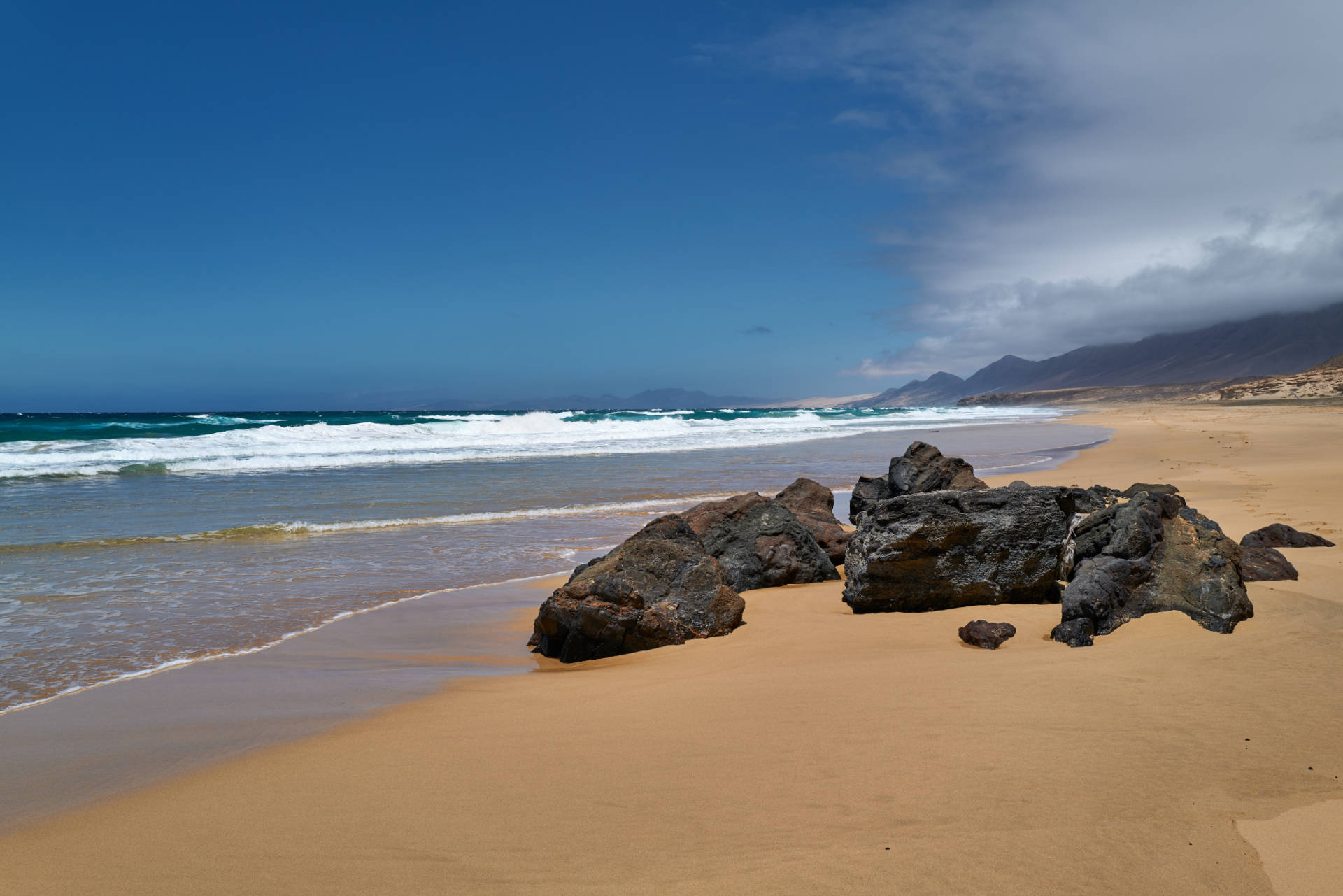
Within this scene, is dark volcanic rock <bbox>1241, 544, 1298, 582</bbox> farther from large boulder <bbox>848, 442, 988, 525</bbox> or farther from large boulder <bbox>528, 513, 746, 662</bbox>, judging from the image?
large boulder <bbox>848, 442, 988, 525</bbox>

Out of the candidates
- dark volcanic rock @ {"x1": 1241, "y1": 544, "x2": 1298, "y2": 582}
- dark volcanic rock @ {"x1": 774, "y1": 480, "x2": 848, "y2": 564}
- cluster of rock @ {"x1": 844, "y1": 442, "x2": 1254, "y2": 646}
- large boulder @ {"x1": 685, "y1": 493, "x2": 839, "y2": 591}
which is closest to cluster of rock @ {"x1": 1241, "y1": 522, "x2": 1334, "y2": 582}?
dark volcanic rock @ {"x1": 1241, "y1": 544, "x2": 1298, "y2": 582}

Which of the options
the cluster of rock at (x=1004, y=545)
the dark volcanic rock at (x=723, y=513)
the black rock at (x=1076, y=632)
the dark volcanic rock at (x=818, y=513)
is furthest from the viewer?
the dark volcanic rock at (x=818, y=513)

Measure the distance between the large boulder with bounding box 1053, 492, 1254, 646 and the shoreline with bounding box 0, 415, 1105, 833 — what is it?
10.9 ft

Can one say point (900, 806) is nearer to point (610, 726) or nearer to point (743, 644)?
point (610, 726)

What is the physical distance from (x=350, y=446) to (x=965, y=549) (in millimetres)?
29623

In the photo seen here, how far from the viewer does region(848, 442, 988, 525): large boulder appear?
8.86 metres

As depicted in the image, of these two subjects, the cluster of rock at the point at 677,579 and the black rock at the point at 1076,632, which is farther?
the cluster of rock at the point at 677,579

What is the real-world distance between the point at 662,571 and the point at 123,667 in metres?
3.53

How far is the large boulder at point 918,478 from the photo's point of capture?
8.86 m

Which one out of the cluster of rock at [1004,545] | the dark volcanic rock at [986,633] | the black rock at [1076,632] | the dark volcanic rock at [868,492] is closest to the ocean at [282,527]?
the dark volcanic rock at [868,492]

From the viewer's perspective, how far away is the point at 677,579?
5438 millimetres

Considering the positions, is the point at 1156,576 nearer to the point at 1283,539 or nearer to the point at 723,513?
the point at 1283,539

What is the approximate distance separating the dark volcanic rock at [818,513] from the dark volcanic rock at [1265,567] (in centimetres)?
338

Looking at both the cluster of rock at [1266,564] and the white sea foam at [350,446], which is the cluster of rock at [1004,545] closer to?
the cluster of rock at [1266,564]
